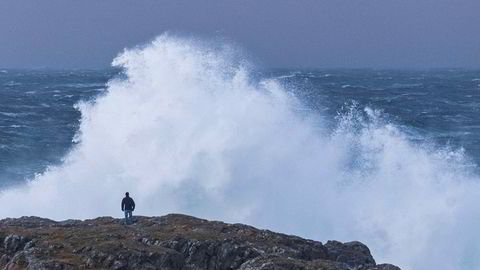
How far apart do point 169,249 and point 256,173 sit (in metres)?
19.5

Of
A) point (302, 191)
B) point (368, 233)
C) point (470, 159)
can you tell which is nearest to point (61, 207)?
point (302, 191)

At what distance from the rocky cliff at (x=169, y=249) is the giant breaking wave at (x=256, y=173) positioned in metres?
11.6

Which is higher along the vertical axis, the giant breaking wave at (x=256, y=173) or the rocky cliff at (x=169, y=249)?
the giant breaking wave at (x=256, y=173)

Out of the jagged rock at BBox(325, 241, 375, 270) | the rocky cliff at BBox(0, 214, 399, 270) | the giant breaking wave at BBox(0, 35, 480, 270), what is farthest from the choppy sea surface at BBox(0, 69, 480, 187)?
the jagged rock at BBox(325, 241, 375, 270)

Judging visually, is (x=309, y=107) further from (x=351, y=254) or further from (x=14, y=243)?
(x=14, y=243)

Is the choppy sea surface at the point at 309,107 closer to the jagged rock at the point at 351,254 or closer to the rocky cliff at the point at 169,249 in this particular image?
the rocky cliff at the point at 169,249

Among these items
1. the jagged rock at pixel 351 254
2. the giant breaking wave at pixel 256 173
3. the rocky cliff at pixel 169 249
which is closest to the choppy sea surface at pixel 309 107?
the giant breaking wave at pixel 256 173

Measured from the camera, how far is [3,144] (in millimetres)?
46031

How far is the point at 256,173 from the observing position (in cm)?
3700

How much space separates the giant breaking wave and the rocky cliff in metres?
11.6

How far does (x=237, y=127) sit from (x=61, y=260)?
23.0 m

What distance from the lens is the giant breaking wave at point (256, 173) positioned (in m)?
32.9

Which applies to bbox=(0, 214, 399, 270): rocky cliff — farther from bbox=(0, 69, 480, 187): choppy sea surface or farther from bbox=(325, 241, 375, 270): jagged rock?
bbox=(0, 69, 480, 187): choppy sea surface

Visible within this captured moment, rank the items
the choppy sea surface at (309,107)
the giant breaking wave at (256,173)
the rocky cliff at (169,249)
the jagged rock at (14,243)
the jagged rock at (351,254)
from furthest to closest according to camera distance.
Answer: the choppy sea surface at (309,107) < the giant breaking wave at (256,173) < the jagged rock at (351,254) < the jagged rock at (14,243) < the rocky cliff at (169,249)
